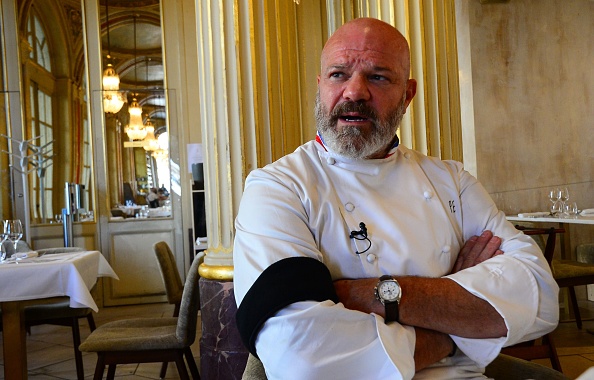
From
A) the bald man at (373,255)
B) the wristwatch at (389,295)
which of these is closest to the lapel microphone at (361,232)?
the bald man at (373,255)

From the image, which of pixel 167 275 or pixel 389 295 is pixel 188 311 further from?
pixel 389 295

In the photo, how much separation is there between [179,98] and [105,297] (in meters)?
2.73

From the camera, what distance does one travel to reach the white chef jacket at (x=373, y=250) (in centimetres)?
132

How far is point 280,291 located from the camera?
133 centimetres

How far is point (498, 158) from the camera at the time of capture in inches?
253

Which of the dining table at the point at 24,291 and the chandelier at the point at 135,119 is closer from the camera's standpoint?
the dining table at the point at 24,291

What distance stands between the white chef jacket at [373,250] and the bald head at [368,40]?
0.29 m

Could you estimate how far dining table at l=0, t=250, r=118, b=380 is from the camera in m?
3.64

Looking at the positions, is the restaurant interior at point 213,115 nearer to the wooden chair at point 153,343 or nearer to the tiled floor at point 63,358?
the tiled floor at point 63,358

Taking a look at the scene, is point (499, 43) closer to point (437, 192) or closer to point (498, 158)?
point (498, 158)

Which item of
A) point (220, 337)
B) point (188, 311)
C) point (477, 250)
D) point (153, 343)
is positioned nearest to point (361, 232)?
point (477, 250)

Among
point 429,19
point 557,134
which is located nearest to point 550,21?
point 557,134

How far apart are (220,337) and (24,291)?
1.54 meters

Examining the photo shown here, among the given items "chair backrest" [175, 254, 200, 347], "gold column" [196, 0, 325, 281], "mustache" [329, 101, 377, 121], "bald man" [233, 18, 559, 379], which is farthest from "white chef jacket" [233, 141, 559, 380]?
"chair backrest" [175, 254, 200, 347]
